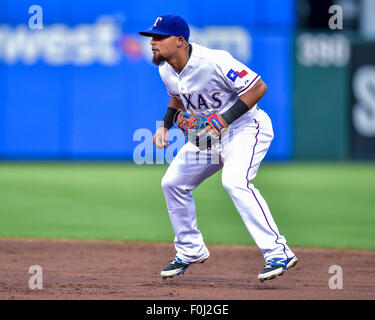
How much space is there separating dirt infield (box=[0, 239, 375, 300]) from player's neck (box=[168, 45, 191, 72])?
56.2 inches

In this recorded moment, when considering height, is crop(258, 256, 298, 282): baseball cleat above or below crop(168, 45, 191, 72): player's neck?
below

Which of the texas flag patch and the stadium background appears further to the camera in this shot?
the stadium background

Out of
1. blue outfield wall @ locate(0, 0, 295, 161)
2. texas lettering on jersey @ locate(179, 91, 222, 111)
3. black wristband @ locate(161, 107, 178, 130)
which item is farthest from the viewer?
blue outfield wall @ locate(0, 0, 295, 161)

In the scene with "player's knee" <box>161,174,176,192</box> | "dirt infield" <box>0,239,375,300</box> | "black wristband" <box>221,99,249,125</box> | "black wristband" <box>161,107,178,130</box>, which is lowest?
"dirt infield" <box>0,239,375,300</box>

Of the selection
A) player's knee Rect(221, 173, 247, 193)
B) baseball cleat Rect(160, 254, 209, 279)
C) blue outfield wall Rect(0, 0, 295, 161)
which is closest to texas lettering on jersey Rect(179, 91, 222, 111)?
player's knee Rect(221, 173, 247, 193)

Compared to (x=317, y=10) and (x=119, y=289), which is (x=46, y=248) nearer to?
(x=119, y=289)

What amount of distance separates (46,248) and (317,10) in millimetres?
10774

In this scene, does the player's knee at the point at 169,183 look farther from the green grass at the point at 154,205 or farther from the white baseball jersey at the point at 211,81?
the green grass at the point at 154,205

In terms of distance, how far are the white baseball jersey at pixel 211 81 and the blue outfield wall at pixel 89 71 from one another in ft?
36.0

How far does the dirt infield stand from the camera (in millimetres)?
4941

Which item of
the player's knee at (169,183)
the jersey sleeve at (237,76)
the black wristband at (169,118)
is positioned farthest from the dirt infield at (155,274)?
→ the jersey sleeve at (237,76)

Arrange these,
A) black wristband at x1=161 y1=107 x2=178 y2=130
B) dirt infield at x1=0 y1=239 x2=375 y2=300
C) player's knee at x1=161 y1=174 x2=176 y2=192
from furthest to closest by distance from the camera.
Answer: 1. black wristband at x1=161 y1=107 x2=178 y2=130
2. player's knee at x1=161 y1=174 x2=176 y2=192
3. dirt infield at x1=0 y1=239 x2=375 y2=300

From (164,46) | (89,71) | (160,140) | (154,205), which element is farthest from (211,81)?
A: (89,71)

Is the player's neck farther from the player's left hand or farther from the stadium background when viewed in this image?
the stadium background
